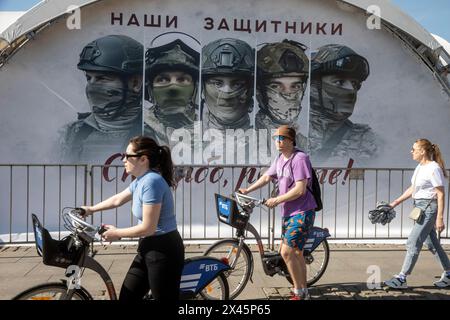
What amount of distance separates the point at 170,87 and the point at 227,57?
4.24 ft

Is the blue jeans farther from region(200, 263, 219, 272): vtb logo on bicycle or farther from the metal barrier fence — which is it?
region(200, 263, 219, 272): vtb logo on bicycle

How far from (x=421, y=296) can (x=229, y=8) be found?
6.16 metres

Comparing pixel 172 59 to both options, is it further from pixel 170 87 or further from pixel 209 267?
pixel 209 267

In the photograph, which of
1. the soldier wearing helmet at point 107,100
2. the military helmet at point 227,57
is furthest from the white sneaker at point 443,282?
the soldier wearing helmet at point 107,100

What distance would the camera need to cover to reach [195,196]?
8.37 m

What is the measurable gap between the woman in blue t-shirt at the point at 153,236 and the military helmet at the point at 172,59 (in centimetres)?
542

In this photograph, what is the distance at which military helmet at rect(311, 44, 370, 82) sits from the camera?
862cm

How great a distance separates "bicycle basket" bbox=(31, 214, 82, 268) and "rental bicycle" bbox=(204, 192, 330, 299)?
170 centimetres

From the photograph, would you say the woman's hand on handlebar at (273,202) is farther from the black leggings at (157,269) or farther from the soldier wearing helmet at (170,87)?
the soldier wearing helmet at (170,87)

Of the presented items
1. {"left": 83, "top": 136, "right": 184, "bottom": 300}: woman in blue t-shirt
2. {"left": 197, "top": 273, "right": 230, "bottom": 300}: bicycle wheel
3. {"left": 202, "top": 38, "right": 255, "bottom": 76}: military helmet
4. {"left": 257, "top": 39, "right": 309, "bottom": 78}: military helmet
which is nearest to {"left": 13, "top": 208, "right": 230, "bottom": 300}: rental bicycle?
{"left": 83, "top": 136, "right": 184, "bottom": 300}: woman in blue t-shirt

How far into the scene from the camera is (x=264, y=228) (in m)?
8.30

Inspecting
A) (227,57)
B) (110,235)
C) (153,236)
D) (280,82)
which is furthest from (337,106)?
(110,235)

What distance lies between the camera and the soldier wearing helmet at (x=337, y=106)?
866 cm

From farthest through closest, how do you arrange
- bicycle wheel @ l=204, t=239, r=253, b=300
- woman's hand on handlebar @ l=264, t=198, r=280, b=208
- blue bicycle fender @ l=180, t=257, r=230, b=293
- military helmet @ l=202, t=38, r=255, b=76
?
military helmet @ l=202, t=38, r=255, b=76 < bicycle wheel @ l=204, t=239, r=253, b=300 < woman's hand on handlebar @ l=264, t=198, r=280, b=208 < blue bicycle fender @ l=180, t=257, r=230, b=293
